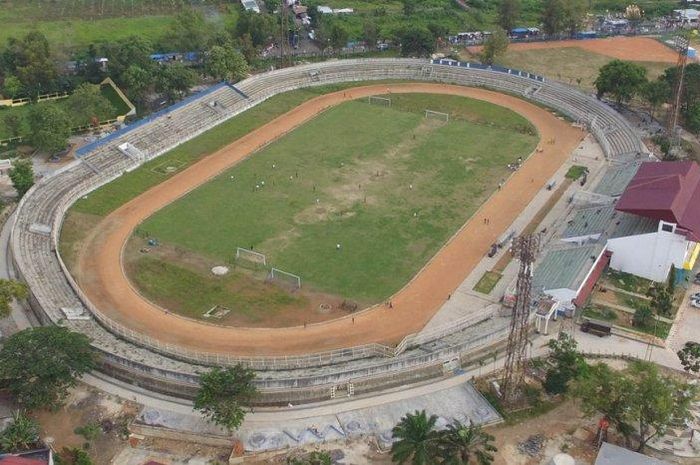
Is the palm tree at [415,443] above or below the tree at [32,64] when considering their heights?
below

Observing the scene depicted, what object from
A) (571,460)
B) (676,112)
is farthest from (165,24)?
(571,460)

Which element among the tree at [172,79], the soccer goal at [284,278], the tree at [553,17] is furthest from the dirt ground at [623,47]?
the soccer goal at [284,278]

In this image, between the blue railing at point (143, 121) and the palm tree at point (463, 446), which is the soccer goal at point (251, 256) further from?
the palm tree at point (463, 446)

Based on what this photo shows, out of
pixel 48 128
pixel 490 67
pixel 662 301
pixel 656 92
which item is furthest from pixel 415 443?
pixel 490 67

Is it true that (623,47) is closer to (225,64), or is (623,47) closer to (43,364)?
(225,64)

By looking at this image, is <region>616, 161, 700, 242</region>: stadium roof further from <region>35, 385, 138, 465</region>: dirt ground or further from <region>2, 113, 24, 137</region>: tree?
<region>2, 113, 24, 137</region>: tree
